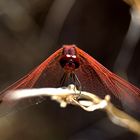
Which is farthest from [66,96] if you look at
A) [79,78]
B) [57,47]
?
[57,47]

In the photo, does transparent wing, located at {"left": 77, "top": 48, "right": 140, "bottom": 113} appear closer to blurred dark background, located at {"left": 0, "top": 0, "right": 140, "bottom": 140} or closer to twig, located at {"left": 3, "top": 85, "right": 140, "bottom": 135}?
twig, located at {"left": 3, "top": 85, "right": 140, "bottom": 135}

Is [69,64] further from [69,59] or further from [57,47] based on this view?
[57,47]

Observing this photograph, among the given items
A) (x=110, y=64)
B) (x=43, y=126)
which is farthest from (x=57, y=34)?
(x=43, y=126)

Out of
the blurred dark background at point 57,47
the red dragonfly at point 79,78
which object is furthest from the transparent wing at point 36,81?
the blurred dark background at point 57,47

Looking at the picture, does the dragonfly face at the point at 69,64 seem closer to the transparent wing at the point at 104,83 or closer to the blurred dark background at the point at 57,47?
the transparent wing at the point at 104,83

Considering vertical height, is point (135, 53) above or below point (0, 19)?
below

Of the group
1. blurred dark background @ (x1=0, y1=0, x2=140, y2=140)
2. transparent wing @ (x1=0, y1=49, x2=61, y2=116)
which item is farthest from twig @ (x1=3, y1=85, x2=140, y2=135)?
blurred dark background @ (x1=0, y1=0, x2=140, y2=140)

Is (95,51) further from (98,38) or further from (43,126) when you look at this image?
(43,126)
